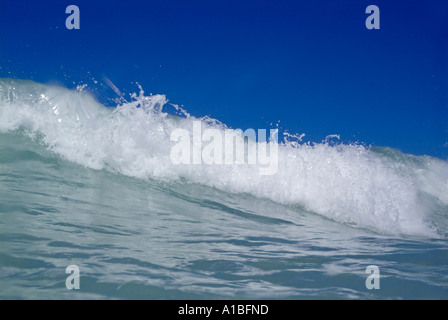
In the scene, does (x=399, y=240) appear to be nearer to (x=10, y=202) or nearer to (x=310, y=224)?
(x=310, y=224)

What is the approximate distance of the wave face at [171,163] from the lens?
707cm

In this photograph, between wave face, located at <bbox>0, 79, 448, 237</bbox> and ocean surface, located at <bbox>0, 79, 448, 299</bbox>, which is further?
wave face, located at <bbox>0, 79, 448, 237</bbox>

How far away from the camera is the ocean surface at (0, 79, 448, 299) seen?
2.77 meters

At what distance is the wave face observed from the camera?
7.07 meters

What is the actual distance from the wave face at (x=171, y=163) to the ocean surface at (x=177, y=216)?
28mm

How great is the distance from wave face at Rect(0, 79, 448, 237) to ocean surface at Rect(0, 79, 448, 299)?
3cm

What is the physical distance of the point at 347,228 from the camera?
5887 mm

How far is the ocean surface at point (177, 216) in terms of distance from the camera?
9.07 feet

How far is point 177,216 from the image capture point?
16.9 ft

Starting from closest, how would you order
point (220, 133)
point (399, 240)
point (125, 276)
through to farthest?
point (125, 276) → point (399, 240) → point (220, 133)

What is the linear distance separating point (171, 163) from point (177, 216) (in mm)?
2556

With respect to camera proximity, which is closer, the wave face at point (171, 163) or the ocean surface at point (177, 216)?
the ocean surface at point (177, 216)
